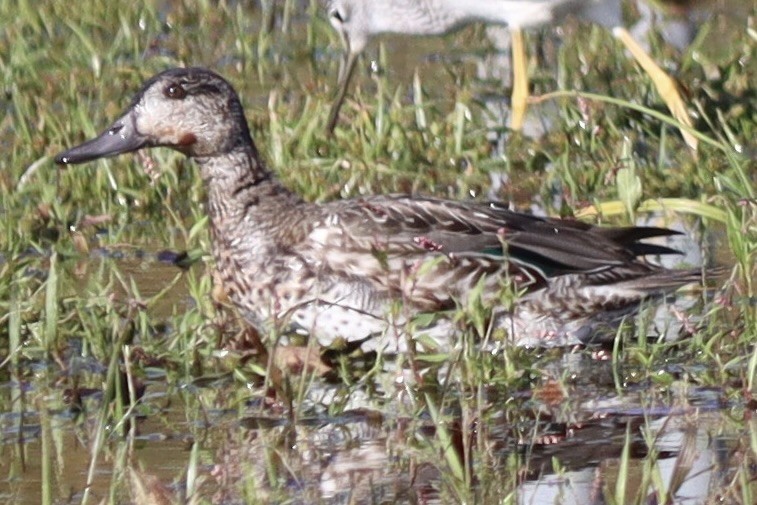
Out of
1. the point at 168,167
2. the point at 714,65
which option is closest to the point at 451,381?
the point at 168,167

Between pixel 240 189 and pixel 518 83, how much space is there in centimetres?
327

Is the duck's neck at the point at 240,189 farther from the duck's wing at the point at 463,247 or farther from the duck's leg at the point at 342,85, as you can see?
the duck's leg at the point at 342,85

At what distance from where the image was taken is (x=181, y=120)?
710 cm

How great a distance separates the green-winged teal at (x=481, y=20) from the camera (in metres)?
9.74

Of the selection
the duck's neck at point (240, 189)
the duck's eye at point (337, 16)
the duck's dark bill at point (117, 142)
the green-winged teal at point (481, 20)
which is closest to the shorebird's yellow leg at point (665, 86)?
the green-winged teal at point (481, 20)

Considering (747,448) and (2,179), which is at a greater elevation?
(2,179)

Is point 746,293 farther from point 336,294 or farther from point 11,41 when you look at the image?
point 11,41

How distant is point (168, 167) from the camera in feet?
28.8

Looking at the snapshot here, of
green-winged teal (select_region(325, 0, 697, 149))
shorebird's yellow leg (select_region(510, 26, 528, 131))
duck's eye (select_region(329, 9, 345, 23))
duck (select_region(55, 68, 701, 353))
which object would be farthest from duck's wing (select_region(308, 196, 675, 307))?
duck's eye (select_region(329, 9, 345, 23))

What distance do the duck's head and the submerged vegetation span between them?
0.43 meters

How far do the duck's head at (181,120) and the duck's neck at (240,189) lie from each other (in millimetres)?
42

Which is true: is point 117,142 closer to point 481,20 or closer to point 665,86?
point 665,86

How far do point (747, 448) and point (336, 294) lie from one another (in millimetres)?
1749

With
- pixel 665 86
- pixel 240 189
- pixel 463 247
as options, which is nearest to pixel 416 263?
pixel 463 247
